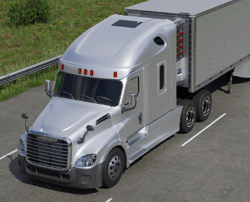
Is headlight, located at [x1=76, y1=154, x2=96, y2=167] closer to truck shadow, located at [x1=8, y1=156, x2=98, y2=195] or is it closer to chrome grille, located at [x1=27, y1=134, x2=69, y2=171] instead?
chrome grille, located at [x1=27, y1=134, x2=69, y2=171]

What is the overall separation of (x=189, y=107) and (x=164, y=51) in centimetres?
228

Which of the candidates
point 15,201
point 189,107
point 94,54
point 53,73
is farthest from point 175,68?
point 53,73

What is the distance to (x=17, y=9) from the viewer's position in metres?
25.1

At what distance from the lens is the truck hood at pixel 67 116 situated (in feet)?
30.2

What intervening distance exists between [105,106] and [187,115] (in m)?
3.63

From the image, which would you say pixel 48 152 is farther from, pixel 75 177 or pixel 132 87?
pixel 132 87

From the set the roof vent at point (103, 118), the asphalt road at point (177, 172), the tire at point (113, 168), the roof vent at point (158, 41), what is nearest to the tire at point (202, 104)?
the asphalt road at point (177, 172)

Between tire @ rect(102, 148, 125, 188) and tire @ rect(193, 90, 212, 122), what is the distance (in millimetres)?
3923

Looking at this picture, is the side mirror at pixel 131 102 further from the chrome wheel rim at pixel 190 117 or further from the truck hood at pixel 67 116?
the chrome wheel rim at pixel 190 117

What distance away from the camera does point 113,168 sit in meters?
9.66

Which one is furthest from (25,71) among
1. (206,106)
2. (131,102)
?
(131,102)

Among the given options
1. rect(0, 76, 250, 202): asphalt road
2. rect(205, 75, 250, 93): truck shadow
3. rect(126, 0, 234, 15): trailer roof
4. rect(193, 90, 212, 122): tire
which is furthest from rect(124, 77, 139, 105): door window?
rect(205, 75, 250, 93): truck shadow

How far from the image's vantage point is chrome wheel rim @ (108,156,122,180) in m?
9.59

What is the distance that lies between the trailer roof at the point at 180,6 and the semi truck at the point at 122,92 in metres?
0.03
